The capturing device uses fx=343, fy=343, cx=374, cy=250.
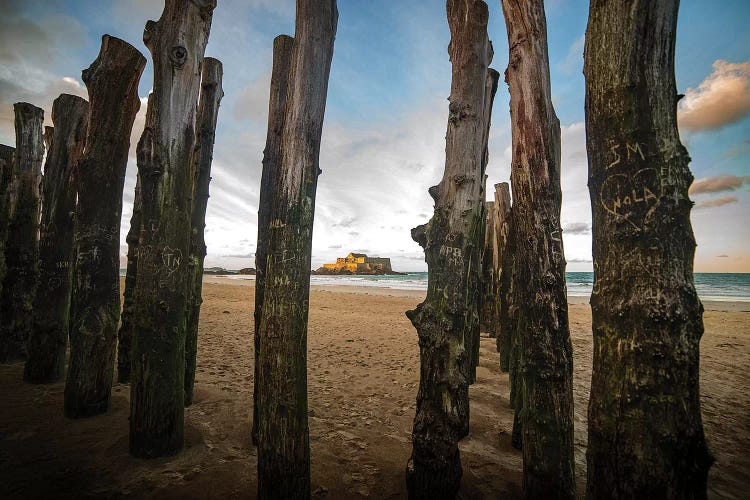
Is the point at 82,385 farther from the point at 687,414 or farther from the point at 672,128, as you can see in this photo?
the point at 672,128

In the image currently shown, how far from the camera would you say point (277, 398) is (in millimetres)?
2383

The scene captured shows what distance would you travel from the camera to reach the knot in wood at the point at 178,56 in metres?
3.14

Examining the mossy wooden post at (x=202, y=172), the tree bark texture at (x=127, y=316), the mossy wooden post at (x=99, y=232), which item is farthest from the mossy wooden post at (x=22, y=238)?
the mossy wooden post at (x=202, y=172)

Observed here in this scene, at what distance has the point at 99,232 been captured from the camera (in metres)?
3.86

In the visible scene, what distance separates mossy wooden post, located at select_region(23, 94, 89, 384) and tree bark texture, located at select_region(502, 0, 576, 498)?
584cm

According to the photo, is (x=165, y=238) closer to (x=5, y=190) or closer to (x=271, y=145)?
(x=271, y=145)

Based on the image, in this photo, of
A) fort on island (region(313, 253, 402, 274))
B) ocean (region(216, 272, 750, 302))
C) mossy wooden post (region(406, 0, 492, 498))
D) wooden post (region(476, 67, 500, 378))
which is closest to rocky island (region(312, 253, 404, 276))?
fort on island (region(313, 253, 402, 274))

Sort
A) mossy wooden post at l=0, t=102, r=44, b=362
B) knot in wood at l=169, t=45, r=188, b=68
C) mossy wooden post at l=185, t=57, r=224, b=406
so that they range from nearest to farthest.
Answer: knot in wood at l=169, t=45, r=188, b=68, mossy wooden post at l=185, t=57, r=224, b=406, mossy wooden post at l=0, t=102, r=44, b=362

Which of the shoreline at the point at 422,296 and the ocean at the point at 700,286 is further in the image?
the ocean at the point at 700,286

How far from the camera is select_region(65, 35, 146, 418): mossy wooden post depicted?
3703mm

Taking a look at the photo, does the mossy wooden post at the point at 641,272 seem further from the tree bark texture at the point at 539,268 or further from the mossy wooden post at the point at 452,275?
the mossy wooden post at the point at 452,275

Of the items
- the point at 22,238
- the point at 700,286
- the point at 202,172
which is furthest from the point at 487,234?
the point at 700,286

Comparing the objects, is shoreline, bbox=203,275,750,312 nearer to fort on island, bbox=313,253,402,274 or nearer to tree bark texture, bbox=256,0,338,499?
tree bark texture, bbox=256,0,338,499

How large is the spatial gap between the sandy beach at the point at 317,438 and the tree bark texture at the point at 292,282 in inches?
19.9
